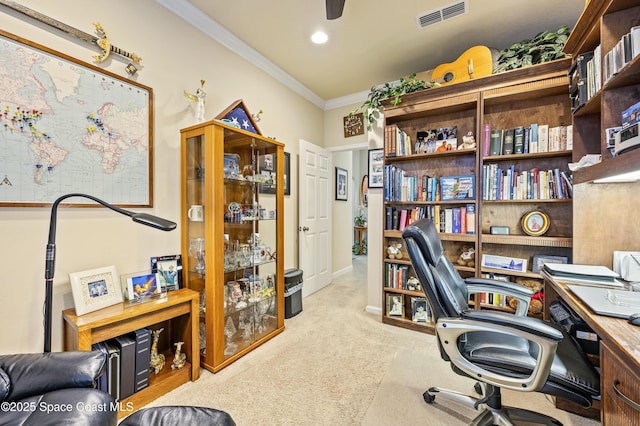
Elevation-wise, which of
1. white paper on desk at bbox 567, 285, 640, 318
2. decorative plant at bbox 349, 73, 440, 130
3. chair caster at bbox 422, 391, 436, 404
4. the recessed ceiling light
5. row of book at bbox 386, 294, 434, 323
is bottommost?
chair caster at bbox 422, 391, 436, 404

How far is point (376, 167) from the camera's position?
3.03m

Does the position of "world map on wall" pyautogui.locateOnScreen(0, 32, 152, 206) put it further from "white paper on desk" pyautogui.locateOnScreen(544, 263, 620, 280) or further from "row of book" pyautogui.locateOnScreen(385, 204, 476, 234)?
"white paper on desk" pyautogui.locateOnScreen(544, 263, 620, 280)

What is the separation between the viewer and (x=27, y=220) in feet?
4.76

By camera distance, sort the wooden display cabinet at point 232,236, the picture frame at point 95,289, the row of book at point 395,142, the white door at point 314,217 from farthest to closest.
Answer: the white door at point 314,217 → the row of book at point 395,142 → the wooden display cabinet at point 232,236 → the picture frame at point 95,289

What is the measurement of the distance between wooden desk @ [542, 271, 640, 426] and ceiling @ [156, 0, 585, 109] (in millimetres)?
2305

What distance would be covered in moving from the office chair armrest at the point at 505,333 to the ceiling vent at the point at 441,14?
229cm

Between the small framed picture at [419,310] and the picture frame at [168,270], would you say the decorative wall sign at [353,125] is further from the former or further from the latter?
the picture frame at [168,270]

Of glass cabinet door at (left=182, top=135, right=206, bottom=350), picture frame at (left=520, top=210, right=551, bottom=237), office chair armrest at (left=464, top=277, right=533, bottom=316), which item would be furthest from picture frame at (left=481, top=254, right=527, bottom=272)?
glass cabinet door at (left=182, top=135, right=206, bottom=350)

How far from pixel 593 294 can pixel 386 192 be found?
1741 mm

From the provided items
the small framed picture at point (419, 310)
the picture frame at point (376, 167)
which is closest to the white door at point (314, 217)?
the picture frame at point (376, 167)

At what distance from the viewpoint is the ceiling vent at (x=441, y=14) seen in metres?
2.10

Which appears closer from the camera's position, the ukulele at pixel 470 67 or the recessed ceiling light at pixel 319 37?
the ukulele at pixel 470 67

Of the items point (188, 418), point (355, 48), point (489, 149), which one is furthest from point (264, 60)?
point (188, 418)

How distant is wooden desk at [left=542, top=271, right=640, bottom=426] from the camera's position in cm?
77
